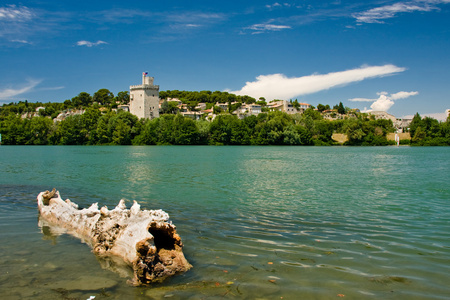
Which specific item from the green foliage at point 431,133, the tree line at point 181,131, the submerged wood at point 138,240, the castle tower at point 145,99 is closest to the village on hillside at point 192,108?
the castle tower at point 145,99

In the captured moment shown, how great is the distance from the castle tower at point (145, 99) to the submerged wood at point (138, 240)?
4565 inches

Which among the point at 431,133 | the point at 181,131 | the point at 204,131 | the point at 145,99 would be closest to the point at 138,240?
the point at 181,131

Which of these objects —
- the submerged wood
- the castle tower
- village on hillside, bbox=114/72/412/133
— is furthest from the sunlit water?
the castle tower

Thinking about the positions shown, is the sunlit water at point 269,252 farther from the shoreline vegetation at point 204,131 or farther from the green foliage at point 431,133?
the green foliage at point 431,133

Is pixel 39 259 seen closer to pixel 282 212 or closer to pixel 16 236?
pixel 16 236

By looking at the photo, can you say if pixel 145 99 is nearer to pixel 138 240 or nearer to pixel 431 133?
pixel 431 133

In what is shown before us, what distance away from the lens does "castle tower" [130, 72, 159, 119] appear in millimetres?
119500

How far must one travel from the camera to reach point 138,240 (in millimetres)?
5062

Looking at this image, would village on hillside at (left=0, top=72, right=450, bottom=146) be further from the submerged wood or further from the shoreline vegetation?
the submerged wood

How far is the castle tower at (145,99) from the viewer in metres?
120

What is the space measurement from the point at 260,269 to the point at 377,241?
2.98m

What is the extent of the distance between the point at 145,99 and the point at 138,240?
119 metres

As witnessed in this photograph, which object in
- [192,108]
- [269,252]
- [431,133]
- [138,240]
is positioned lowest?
[269,252]

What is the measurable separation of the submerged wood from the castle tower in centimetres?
11595
